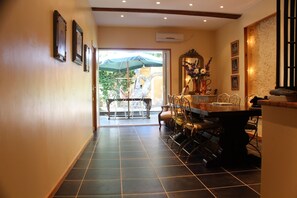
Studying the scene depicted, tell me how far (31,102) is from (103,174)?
1.50 metres

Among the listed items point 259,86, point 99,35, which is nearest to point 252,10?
point 259,86

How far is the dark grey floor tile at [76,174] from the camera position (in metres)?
2.93

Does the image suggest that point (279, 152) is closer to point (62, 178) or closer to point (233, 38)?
point (62, 178)

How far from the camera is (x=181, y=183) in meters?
2.75

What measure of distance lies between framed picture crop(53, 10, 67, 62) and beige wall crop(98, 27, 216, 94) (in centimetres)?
427

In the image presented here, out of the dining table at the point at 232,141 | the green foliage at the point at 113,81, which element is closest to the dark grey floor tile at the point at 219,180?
the dining table at the point at 232,141

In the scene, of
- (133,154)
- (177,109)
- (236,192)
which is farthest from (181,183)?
(177,109)

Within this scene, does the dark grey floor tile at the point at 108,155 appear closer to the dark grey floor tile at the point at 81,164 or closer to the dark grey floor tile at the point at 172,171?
the dark grey floor tile at the point at 81,164

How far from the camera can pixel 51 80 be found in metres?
2.43

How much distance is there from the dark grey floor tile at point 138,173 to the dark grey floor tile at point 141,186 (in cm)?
13

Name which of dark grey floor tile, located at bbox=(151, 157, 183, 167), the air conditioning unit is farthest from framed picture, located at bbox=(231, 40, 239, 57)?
dark grey floor tile, located at bbox=(151, 157, 183, 167)

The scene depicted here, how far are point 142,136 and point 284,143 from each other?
4090 millimetres

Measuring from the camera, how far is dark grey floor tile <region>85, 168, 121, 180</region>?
9.71 ft

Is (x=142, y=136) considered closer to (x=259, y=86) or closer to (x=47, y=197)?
(x=259, y=86)
